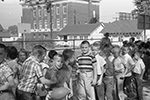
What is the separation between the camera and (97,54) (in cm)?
619

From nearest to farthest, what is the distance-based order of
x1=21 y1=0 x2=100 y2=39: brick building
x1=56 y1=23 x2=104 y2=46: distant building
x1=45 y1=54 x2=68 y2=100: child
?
1. x1=45 y1=54 x2=68 y2=100: child
2. x1=56 y1=23 x2=104 y2=46: distant building
3. x1=21 y1=0 x2=100 y2=39: brick building

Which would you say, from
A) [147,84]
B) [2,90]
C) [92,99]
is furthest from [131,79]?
[2,90]

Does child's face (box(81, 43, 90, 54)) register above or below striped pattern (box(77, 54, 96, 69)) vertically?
above

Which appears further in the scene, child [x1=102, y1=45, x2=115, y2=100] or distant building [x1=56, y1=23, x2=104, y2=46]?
distant building [x1=56, y1=23, x2=104, y2=46]

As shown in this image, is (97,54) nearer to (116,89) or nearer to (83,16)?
(116,89)

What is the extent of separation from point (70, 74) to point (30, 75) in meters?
0.82

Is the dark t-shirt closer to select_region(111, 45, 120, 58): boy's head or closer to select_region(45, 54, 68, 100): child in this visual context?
select_region(111, 45, 120, 58): boy's head

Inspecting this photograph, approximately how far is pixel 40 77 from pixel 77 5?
236 ft

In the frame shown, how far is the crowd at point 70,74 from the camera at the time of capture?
14.7ft

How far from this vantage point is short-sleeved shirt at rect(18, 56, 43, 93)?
4.51m

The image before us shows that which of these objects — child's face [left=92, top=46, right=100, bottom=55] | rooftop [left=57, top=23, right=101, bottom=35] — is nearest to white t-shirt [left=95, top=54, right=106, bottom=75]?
child's face [left=92, top=46, right=100, bottom=55]

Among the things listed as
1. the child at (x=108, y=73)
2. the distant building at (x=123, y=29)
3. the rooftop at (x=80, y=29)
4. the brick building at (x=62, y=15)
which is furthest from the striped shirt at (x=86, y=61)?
the brick building at (x=62, y=15)

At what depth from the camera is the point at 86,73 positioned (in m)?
5.55

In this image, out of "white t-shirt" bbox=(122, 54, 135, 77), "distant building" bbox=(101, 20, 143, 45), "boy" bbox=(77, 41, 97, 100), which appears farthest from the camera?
"distant building" bbox=(101, 20, 143, 45)
